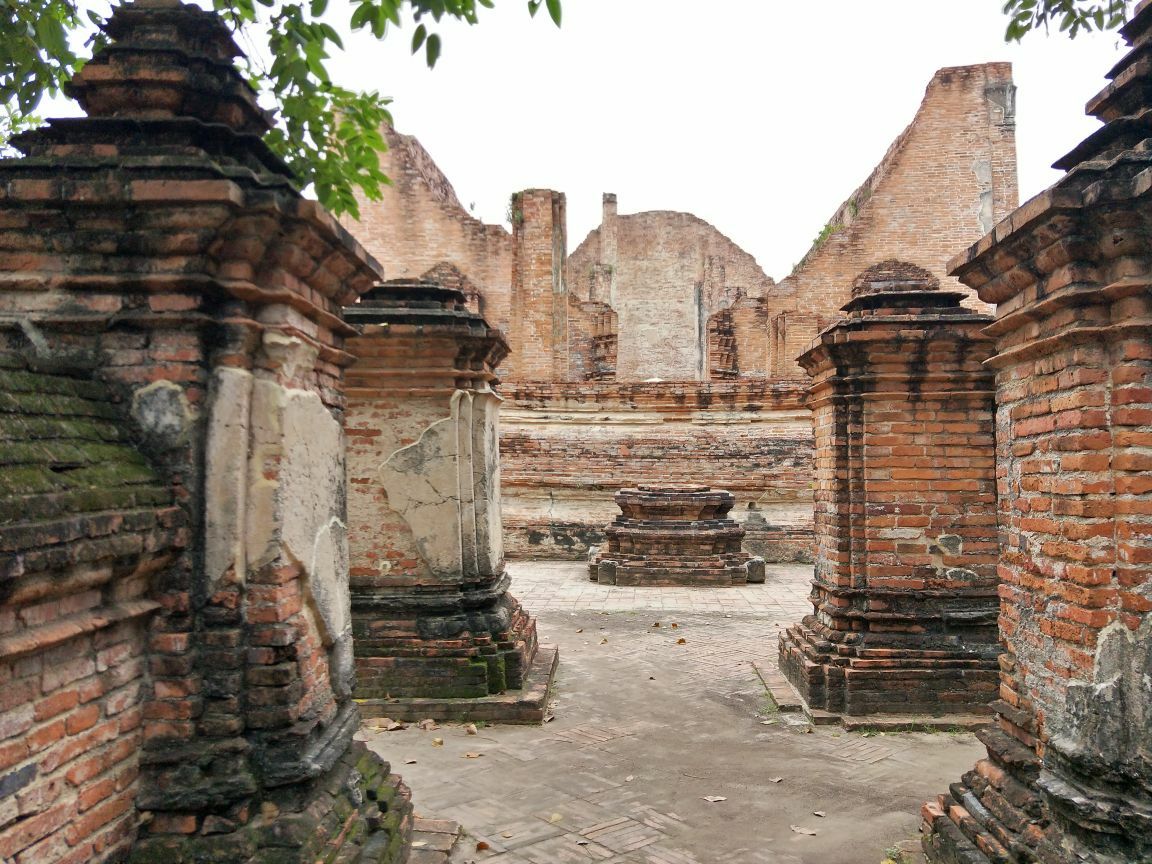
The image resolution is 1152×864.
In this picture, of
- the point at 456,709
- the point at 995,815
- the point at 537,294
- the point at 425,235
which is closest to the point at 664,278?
the point at 425,235

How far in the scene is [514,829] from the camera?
3.89 m

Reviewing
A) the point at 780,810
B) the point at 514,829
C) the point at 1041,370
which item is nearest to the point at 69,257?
the point at 514,829

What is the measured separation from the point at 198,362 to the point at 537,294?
51.4 ft

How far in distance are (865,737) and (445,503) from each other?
3.13 m

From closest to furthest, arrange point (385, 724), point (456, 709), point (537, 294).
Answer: point (385, 724) → point (456, 709) → point (537, 294)

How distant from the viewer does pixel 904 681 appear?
17.5 ft

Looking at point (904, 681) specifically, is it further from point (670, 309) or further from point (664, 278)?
point (664, 278)

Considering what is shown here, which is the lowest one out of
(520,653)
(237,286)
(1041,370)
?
(520,653)

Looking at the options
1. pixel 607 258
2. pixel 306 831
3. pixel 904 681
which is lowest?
pixel 904 681

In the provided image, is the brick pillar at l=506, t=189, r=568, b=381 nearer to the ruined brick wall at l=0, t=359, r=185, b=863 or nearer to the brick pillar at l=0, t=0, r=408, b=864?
the brick pillar at l=0, t=0, r=408, b=864

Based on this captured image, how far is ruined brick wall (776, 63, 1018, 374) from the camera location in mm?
19250

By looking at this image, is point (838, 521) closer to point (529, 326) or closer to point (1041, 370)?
point (1041, 370)

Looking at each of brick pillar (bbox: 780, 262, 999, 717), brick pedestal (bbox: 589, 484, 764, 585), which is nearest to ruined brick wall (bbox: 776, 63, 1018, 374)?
brick pedestal (bbox: 589, 484, 764, 585)

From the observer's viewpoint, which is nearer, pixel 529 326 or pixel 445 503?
pixel 445 503
